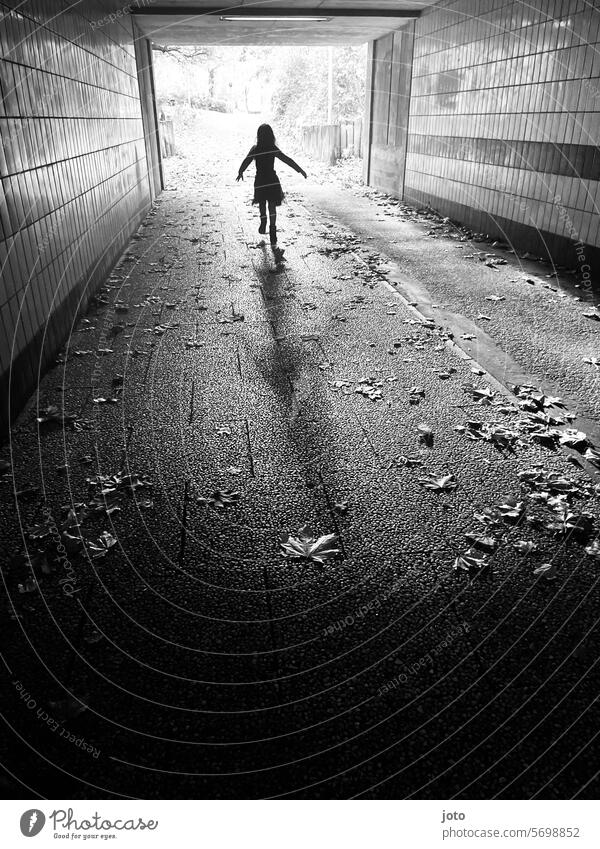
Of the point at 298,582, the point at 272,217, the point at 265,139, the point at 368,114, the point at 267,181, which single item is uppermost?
the point at 368,114

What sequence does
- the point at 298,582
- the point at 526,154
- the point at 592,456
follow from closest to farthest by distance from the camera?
the point at 298,582
the point at 592,456
the point at 526,154

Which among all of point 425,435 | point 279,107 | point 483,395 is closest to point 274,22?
point 483,395

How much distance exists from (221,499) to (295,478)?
50 centimetres

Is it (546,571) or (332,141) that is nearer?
(546,571)

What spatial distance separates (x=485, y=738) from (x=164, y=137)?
3438 centimetres

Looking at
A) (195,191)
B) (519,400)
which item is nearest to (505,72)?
(519,400)

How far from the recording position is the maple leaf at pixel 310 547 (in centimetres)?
306

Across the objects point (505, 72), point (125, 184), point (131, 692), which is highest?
point (505, 72)

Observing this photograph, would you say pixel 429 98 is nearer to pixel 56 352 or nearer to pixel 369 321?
pixel 369 321

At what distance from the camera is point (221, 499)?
3.50 m

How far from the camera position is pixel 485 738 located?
2.15 meters

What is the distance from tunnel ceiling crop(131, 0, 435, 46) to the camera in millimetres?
12492

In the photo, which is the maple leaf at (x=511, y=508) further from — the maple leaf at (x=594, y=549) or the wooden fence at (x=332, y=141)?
the wooden fence at (x=332, y=141)
